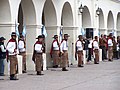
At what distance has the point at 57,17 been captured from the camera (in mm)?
23484

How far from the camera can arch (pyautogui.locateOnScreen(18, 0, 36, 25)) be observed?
20.8 metres

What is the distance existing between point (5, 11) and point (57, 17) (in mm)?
5543

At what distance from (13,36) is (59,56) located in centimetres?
582

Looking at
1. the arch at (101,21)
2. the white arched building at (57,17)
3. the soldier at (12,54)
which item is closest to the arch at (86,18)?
the white arched building at (57,17)

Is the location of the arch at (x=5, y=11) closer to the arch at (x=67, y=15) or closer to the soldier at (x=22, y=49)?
the soldier at (x=22, y=49)

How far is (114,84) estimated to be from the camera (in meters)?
14.6

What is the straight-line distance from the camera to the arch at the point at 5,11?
60.1ft

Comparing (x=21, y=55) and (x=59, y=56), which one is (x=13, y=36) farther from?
(x=59, y=56)

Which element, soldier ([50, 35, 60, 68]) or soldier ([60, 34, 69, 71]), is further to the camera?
soldier ([50, 35, 60, 68])

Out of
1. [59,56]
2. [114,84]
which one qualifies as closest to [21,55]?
[59,56]

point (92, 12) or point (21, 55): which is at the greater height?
point (92, 12)

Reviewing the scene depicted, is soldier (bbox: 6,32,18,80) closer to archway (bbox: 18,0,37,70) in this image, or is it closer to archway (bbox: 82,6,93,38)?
archway (bbox: 18,0,37,70)

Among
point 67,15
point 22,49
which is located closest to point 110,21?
point 67,15

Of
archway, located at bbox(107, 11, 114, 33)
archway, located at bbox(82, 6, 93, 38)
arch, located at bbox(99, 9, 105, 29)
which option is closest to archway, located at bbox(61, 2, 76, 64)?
archway, located at bbox(82, 6, 93, 38)
